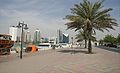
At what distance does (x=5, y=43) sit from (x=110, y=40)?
87.5m

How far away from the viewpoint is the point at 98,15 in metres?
30.6

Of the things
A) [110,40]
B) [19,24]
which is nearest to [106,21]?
[19,24]

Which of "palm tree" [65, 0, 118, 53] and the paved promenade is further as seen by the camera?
"palm tree" [65, 0, 118, 53]

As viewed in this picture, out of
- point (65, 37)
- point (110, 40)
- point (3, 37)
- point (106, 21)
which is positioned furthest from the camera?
point (65, 37)

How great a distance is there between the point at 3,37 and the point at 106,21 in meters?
15.8

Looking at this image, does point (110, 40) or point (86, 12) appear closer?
point (86, 12)

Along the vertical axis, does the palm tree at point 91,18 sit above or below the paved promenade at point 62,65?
above

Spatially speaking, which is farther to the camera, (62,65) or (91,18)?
(91,18)

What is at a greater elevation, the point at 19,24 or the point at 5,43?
the point at 19,24

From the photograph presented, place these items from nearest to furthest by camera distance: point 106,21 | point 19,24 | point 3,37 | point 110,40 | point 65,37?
point 19,24, point 106,21, point 3,37, point 110,40, point 65,37

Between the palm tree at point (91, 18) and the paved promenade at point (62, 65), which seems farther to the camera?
the palm tree at point (91, 18)

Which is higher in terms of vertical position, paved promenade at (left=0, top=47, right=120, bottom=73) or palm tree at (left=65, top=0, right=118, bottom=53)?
palm tree at (left=65, top=0, right=118, bottom=53)

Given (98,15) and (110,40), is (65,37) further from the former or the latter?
(98,15)

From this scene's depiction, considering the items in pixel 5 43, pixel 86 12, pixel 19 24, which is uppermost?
pixel 86 12
